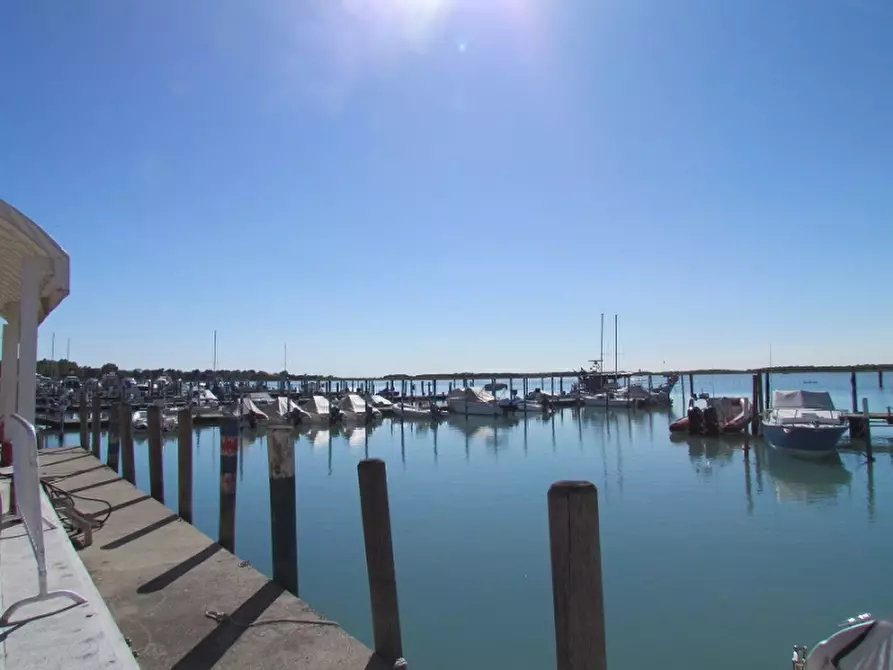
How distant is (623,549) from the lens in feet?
49.7

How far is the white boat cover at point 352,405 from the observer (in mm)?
52875

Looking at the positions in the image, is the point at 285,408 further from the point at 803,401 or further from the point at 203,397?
the point at 803,401

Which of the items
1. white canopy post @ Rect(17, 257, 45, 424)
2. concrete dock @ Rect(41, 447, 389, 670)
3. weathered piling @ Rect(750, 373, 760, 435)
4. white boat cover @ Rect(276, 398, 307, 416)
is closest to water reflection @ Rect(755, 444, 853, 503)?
weathered piling @ Rect(750, 373, 760, 435)

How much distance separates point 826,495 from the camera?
73.6 ft

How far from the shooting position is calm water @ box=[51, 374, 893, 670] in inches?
408

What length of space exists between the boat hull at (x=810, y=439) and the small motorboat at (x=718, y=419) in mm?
8887

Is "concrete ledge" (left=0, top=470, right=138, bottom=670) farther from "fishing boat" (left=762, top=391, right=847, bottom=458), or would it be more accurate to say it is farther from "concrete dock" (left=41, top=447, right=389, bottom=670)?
"fishing boat" (left=762, top=391, right=847, bottom=458)

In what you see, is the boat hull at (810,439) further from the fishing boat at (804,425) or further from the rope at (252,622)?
the rope at (252,622)

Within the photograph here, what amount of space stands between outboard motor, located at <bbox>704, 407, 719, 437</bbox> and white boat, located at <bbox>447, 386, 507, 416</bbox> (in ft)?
65.5

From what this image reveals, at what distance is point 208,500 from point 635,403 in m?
53.3

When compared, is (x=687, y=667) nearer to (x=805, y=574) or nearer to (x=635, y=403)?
(x=805, y=574)

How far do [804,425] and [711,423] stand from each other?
34.6 ft

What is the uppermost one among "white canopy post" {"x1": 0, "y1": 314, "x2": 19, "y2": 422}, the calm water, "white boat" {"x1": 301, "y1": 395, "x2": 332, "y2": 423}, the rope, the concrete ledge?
"white canopy post" {"x1": 0, "y1": 314, "x2": 19, "y2": 422}

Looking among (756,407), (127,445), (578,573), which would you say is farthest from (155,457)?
(756,407)
